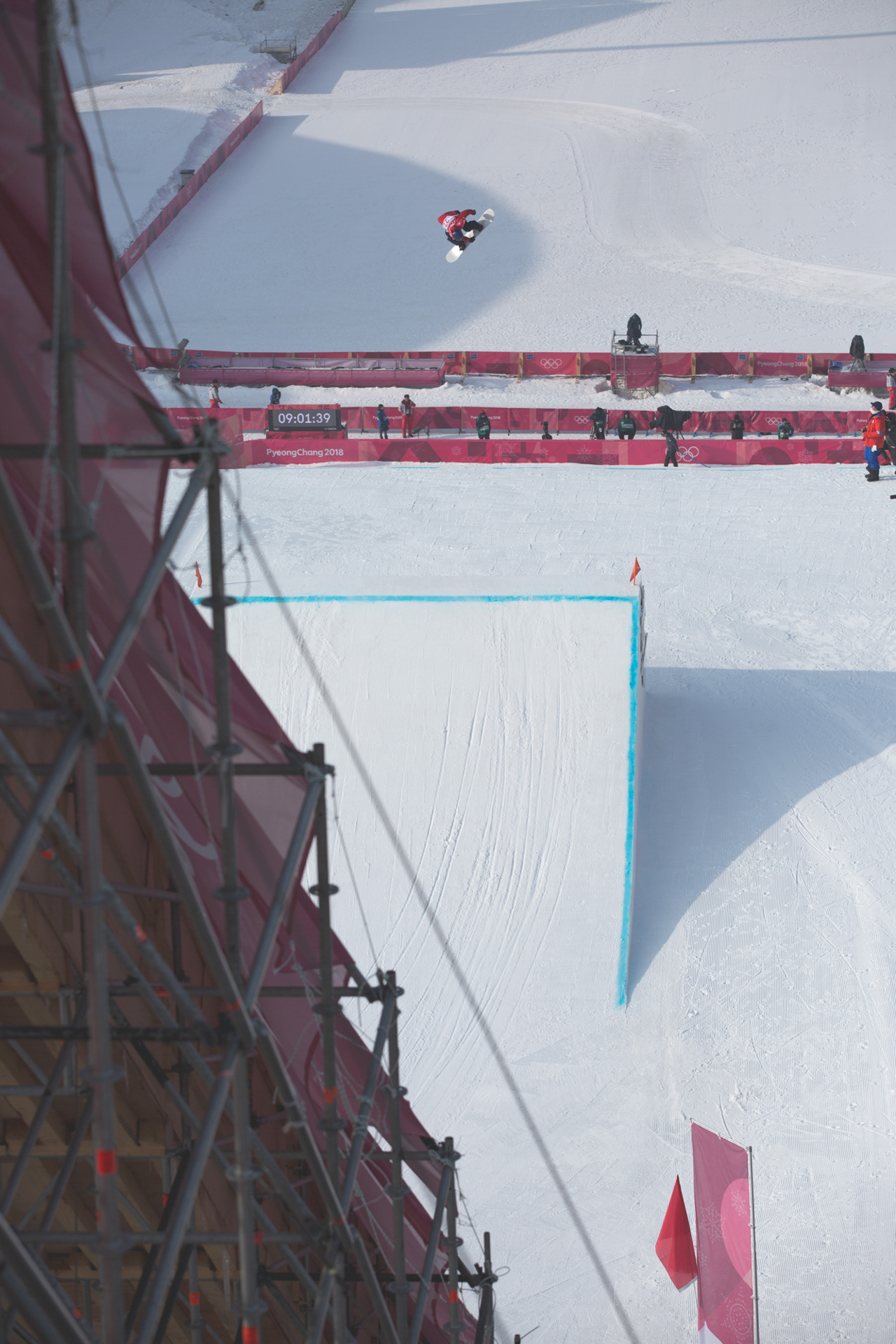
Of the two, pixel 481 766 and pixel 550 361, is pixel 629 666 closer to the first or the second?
pixel 481 766

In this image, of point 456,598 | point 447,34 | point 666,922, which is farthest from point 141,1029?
point 447,34

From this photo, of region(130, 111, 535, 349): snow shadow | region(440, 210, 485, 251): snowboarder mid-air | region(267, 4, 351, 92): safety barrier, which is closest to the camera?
region(440, 210, 485, 251): snowboarder mid-air

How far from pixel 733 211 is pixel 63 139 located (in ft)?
111

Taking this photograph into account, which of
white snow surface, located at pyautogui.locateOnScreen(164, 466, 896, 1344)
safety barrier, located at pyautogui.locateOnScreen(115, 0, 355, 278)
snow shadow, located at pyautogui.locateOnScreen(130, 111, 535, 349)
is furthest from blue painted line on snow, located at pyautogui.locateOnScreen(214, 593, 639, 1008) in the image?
snow shadow, located at pyautogui.locateOnScreen(130, 111, 535, 349)

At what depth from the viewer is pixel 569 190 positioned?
117 ft

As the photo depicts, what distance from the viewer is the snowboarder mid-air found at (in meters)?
23.5

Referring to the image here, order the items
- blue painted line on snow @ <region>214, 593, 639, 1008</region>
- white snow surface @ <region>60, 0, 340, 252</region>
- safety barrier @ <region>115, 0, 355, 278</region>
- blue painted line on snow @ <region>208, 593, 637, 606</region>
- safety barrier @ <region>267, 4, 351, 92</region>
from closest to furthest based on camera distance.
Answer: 1. blue painted line on snow @ <region>214, 593, 639, 1008</region>
2. blue painted line on snow @ <region>208, 593, 637, 606</region>
3. safety barrier @ <region>115, 0, 355, 278</region>
4. white snow surface @ <region>60, 0, 340, 252</region>
5. safety barrier @ <region>267, 4, 351, 92</region>

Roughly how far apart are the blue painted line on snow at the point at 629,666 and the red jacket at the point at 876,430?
7759 mm

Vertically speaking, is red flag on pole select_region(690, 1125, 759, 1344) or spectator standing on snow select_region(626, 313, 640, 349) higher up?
spectator standing on snow select_region(626, 313, 640, 349)

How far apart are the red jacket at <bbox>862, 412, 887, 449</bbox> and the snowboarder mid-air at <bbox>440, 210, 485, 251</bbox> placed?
834 cm

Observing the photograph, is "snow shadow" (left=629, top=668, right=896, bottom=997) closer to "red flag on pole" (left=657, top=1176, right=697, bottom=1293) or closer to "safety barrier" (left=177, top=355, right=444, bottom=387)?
"red flag on pole" (left=657, top=1176, right=697, bottom=1293)

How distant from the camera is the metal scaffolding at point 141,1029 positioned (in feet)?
10.4

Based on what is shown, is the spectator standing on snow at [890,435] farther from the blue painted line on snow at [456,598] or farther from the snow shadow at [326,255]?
the snow shadow at [326,255]

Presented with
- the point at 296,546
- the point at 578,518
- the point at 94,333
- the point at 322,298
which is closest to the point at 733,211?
the point at 322,298
